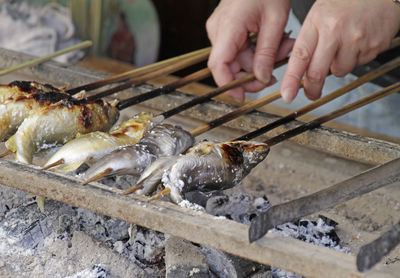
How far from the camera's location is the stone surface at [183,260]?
2.00 m

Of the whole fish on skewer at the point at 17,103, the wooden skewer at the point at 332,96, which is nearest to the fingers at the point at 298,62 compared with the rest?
the wooden skewer at the point at 332,96

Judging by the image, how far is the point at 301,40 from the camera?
2.55 meters

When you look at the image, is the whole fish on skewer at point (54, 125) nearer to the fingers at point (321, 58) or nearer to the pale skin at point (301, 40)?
the pale skin at point (301, 40)

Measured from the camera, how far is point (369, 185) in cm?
168

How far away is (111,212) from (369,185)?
84cm

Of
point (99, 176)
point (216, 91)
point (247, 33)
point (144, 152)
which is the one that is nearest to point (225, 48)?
point (247, 33)

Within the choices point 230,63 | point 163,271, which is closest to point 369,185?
point 163,271

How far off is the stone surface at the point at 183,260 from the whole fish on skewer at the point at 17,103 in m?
0.79

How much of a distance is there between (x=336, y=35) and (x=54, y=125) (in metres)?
1.35

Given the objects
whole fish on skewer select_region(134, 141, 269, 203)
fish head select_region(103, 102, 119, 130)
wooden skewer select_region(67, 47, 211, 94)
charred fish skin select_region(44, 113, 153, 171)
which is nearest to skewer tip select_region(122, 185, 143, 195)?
whole fish on skewer select_region(134, 141, 269, 203)

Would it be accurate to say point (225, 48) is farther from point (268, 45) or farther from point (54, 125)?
point (54, 125)

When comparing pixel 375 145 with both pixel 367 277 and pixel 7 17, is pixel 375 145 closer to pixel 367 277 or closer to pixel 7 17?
pixel 367 277

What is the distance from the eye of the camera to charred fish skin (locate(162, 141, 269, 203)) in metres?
1.93

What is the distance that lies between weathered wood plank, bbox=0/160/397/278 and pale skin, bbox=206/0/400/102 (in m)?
1.01
